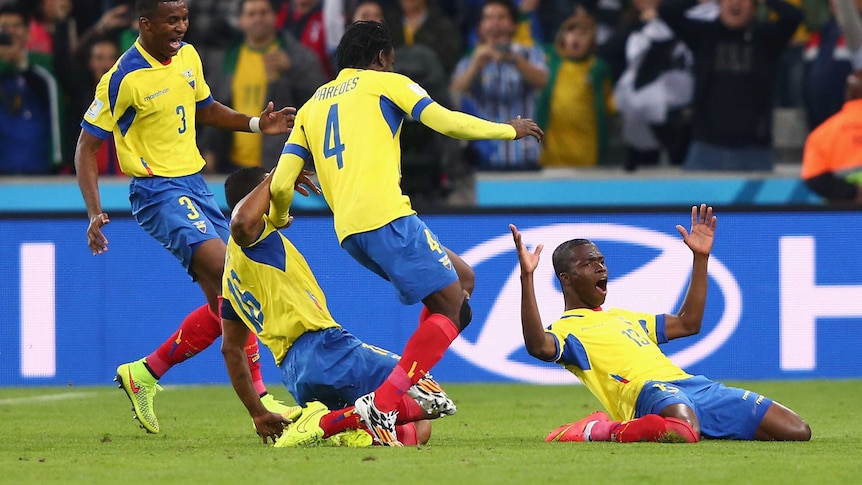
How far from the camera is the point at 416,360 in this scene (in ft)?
20.4

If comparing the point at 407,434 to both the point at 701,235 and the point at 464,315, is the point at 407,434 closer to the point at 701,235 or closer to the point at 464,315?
the point at 464,315

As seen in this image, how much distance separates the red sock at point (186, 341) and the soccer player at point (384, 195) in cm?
143

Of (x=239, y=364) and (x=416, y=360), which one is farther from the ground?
(x=416, y=360)

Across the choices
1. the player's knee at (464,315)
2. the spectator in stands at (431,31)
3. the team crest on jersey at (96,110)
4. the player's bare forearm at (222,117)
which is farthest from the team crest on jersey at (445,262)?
the spectator in stands at (431,31)

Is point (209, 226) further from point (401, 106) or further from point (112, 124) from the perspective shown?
point (401, 106)

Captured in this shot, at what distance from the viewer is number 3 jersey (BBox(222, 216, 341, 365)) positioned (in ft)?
21.4

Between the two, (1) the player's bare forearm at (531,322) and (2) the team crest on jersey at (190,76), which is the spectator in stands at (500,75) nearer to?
(2) the team crest on jersey at (190,76)

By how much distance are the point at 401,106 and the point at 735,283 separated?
4.62 metres

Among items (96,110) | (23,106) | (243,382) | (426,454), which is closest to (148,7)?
(96,110)

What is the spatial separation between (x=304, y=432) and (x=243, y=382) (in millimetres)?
386

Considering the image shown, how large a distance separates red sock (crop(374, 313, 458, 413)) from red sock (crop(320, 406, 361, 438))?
168mm

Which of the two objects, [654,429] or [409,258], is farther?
[654,429]

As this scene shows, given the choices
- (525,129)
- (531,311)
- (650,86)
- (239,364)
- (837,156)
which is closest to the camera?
(525,129)

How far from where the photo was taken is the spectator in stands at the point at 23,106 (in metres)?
11.9
